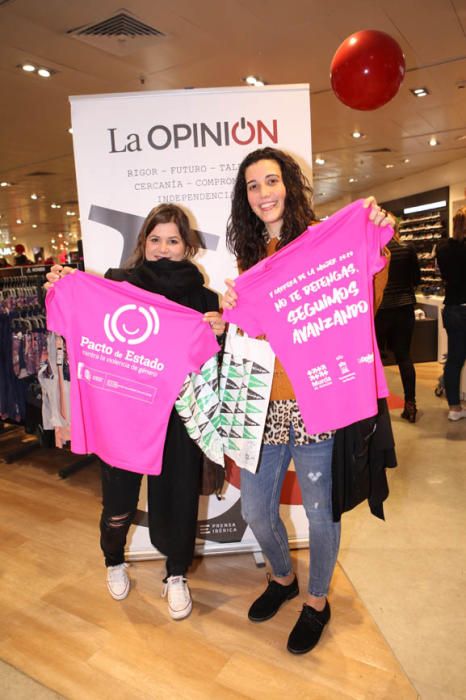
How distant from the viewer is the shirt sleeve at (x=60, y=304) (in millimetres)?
1729

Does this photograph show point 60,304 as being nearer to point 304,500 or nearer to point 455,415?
Answer: point 304,500

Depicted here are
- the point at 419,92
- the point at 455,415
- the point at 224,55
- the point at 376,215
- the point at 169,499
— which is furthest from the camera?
the point at 419,92

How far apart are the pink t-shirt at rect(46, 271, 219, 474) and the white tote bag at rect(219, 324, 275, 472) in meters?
0.10

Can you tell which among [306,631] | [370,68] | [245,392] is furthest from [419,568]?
[370,68]

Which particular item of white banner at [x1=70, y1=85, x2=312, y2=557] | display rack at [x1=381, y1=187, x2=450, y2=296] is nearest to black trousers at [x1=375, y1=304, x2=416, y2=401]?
white banner at [x1=70, y1=85, x2=312, y2=557]

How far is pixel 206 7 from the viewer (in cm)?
351

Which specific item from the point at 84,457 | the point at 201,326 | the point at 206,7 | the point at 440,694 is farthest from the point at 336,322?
the point at 206,7

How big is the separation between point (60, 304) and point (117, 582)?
1.21 meters

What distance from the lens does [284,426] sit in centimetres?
160

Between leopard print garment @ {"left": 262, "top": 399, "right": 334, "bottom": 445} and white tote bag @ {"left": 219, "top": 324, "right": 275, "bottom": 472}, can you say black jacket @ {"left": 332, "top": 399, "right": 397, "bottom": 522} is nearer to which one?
leopard print garment @ {"left": 262, "top": 399, "right": 334, "bottom": 445}

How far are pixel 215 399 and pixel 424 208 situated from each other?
38.6 ft

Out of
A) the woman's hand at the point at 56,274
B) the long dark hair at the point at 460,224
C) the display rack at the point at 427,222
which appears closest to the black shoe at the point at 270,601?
the woman's hand at the point at 56,274

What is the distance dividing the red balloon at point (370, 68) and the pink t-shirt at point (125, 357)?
5.71 ft

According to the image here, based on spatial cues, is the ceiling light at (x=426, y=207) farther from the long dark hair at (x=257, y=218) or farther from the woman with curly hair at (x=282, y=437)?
the long dark hair at (x=257, y=218)
